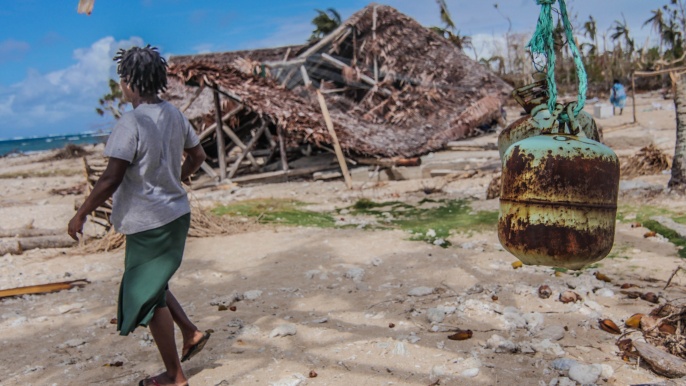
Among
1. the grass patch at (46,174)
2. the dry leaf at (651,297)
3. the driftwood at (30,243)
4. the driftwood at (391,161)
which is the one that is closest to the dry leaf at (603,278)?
the dry leaf at (651,297)

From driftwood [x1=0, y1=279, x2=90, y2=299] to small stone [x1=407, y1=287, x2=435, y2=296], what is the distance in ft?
8.97

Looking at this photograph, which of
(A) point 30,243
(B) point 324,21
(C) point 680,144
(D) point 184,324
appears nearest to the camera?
(D) point 184,324

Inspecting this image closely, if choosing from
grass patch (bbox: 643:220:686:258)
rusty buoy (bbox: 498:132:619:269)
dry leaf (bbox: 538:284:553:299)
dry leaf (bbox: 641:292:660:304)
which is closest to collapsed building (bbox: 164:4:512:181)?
grass patch (bbox: 643:220:686:258)

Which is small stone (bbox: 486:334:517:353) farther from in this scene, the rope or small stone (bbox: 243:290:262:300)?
small stone (bbox: 243:290:262:300)

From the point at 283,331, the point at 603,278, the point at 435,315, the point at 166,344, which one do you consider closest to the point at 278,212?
the point at 283,331

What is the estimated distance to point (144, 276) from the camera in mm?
2627

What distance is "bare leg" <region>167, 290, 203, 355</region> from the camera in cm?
297

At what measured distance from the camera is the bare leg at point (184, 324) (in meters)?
2.97

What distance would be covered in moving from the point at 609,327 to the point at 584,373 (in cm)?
64

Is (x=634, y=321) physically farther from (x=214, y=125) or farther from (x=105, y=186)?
(x=214, y=125)

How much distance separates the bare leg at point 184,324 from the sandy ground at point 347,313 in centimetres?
17

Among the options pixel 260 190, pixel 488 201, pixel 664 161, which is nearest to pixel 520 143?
pixel 488 201

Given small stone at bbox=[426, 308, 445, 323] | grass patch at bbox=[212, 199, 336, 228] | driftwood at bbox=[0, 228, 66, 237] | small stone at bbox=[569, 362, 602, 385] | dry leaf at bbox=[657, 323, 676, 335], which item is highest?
driftwood at bbox=[0, 228, 66, 237]

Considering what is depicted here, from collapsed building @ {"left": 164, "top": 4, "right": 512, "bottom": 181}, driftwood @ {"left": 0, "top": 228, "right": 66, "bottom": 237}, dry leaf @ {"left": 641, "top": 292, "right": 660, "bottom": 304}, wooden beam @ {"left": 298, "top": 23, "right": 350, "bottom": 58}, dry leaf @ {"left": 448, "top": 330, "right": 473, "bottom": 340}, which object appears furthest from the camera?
wooden beam @ {"left": 298, "top": 23, "right": 350, "bottom": 58}
